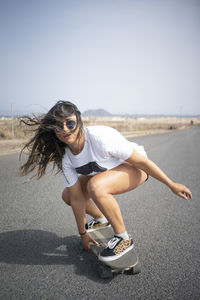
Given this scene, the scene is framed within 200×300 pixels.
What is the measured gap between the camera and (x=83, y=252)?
2.25m

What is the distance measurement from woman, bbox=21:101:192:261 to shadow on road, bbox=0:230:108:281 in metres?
0.17

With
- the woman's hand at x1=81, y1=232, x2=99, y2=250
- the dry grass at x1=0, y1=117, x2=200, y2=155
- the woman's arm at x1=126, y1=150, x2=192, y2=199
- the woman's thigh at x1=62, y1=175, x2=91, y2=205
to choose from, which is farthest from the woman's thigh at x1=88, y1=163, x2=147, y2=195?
the dry grass at x1=0, y1=117, x2=200, y2=155

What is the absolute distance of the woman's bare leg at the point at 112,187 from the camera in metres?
1.93

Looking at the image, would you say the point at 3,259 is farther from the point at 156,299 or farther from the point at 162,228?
the point at 162,228

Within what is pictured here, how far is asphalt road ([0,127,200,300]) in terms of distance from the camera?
170 cm

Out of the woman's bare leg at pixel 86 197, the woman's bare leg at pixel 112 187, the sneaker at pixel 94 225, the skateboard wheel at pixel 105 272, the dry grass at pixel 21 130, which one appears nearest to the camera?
the skateboard wheel at pixel 105 272

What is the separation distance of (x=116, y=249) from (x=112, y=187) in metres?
0.57

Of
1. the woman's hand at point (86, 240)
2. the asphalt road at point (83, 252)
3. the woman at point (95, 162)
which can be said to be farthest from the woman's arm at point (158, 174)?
the woman's hand at point (86, 240)

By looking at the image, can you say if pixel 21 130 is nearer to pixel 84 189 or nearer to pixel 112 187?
pixel 84 189

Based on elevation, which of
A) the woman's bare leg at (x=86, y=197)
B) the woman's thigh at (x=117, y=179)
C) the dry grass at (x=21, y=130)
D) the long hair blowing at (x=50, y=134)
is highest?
the long hair blowing at (x=50, y=134)

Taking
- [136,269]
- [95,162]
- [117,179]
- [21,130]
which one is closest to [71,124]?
[95,162]

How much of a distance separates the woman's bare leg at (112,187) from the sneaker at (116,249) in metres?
0.09

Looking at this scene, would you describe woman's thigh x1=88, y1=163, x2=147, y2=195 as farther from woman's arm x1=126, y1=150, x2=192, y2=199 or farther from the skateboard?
the skateboard

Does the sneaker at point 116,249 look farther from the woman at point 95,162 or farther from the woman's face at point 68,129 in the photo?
the woman's face at point 68,129
